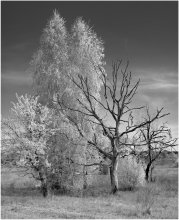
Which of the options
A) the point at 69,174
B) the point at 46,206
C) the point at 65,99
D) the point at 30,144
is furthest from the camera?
the point at 65,99

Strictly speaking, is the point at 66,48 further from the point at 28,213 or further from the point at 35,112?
the point at 28,213

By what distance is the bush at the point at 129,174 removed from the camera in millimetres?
27734

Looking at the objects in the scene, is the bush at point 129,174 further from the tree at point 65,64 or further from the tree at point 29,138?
the tree at point 29,138

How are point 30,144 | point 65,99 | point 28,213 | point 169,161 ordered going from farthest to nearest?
point 169,161 → point 65,99 → point 30,144 → point 28,213

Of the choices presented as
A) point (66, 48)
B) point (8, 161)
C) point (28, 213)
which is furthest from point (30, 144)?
point (66, 48)

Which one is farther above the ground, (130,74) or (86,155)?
(130,74)

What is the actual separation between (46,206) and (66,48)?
527 inches

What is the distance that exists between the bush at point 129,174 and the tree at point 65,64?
151 inches

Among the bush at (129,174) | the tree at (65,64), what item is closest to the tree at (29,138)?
the tree at (65,64)

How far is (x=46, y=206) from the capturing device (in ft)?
60.2

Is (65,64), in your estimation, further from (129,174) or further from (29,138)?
(129,174)

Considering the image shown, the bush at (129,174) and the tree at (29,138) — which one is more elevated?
the tree at (29,138)

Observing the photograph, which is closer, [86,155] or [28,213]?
[28,213]

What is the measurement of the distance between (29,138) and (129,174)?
352 inches
